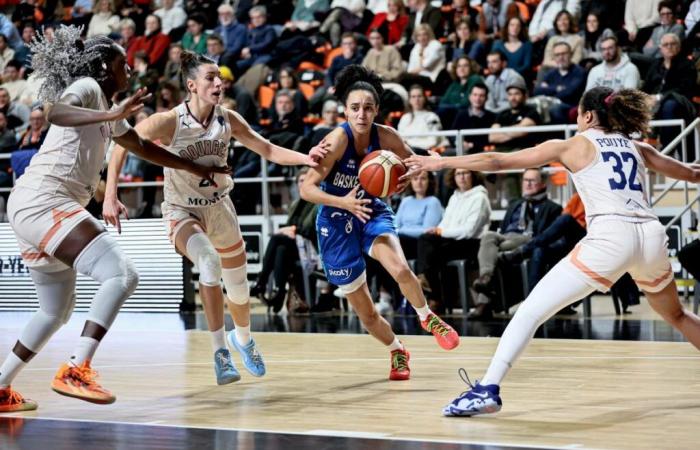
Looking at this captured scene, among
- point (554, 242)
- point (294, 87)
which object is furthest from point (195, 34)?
point (554, 242)

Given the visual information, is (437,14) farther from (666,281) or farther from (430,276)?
(666,281)

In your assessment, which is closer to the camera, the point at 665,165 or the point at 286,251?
the point at 665,165

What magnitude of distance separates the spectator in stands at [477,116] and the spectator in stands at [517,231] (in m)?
1.41

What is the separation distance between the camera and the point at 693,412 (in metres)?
4.95

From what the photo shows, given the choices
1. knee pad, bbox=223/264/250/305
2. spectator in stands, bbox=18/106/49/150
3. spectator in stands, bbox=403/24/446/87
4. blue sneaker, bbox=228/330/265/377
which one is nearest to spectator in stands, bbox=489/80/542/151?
spectator in stands, bbox=403/24/446/87

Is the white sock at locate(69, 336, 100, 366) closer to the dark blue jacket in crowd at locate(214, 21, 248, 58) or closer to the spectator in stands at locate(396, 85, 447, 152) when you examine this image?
the spectator in stands at locate(396, 85, 447, 152)

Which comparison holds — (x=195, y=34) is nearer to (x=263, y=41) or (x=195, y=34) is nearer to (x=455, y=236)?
(x=263, y=41)

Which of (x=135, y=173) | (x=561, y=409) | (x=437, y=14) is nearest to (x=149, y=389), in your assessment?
(x=561, y=409)

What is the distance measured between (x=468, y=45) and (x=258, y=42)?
10.7 feet

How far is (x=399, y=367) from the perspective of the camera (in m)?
6.32

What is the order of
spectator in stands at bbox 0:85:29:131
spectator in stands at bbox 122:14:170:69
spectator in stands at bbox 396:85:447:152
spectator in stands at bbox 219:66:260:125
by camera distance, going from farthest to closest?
spectator in stands at bbox 122:14:170:69, spectator in stands at bbox 0:85:29:131, spectator in stands at bbox 219:66:260:125, spectator in stands at bbox 396:85:447:152

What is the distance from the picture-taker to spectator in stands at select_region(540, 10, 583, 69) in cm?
1216

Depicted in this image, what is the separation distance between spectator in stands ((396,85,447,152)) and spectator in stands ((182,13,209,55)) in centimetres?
447

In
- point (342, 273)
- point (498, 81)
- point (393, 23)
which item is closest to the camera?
point (342, 273)
